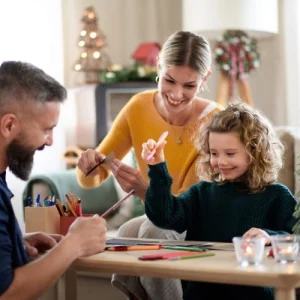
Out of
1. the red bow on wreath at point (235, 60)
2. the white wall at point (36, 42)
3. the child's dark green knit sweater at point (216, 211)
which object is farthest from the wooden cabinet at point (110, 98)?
the child's dark green knit sweater at point (216, 211)

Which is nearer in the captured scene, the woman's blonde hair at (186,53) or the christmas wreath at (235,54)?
the woman's blonde hair at (186,53)

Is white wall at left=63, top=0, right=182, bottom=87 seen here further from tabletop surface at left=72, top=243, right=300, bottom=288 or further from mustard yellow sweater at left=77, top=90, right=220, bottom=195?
tabletop surface at left=72, top=243, right=300, bottom=288

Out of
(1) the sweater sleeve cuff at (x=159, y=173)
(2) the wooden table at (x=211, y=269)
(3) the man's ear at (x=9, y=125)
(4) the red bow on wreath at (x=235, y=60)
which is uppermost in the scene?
(4) the red bow on wreath at (x=235, y=60)

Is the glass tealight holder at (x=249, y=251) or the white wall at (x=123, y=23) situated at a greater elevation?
the white wall at (x=123, y=23)

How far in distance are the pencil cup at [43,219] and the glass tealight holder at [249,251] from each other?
2.32 ft

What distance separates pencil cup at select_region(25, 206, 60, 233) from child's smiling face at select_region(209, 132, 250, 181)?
0.48m

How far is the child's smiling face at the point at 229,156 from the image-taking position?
2137 mm

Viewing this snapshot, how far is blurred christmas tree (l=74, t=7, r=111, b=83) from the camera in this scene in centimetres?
499

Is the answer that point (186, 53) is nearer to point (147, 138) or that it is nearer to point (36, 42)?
point (147, 138)

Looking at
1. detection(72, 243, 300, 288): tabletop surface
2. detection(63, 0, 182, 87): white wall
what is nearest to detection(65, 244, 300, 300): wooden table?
detection(72, 243, 300, 288): tabletop surface

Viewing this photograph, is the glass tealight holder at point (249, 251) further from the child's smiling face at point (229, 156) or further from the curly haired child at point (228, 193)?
the child's smiling face at point (229, 156)

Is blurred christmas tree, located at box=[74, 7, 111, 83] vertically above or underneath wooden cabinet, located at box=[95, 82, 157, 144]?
above

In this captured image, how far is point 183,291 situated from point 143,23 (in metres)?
3.29

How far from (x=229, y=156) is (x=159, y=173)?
0.21m
